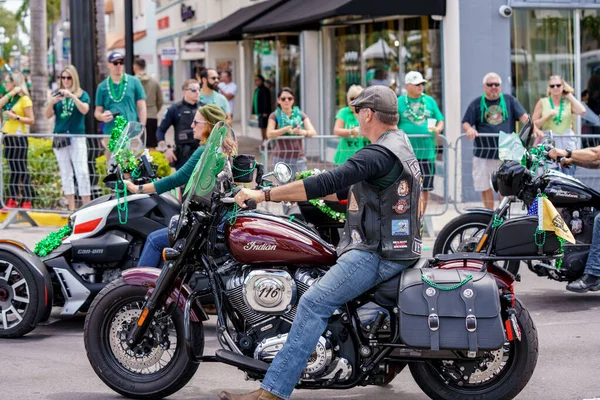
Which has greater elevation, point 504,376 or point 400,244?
point 400,244

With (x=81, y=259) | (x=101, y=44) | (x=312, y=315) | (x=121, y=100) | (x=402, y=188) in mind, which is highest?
(x=101, y=44)

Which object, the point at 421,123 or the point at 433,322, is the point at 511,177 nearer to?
the point at 433,322

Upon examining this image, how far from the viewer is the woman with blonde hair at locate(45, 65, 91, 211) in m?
12.1

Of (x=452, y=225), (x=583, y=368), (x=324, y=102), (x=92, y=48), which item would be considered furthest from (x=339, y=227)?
(x=324, y=102)

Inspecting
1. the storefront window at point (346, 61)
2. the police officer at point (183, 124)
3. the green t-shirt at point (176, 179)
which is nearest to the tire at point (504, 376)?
the green t-shirt at point (176, 179)

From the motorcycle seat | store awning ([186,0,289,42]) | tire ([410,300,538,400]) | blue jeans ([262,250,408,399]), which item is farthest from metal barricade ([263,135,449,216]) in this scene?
store awning ([186,0,289,42])

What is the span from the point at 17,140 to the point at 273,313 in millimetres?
7588

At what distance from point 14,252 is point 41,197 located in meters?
5.32

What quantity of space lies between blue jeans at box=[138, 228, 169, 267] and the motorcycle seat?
2.25m

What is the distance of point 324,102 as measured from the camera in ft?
70.4

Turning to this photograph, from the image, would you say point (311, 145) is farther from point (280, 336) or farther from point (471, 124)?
point (280, 336)

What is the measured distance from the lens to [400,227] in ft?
17.3

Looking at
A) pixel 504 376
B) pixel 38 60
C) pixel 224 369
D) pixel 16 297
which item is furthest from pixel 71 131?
pixel 38 60

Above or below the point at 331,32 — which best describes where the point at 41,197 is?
below
